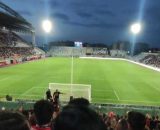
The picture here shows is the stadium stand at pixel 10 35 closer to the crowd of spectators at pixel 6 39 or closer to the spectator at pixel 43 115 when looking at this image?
the crowd of spectators at pixel 6 39

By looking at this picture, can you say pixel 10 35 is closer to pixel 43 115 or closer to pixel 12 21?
pixel 12 21

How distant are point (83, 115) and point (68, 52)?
136482mm

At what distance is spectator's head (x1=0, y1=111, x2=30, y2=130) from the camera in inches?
111

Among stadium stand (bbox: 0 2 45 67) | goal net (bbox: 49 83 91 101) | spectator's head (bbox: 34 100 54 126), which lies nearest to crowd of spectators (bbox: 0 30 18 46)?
stadium stand (bbox: 0 2 45 67)

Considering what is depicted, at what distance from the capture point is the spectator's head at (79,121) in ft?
9.57

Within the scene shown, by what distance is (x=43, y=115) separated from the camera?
4.98 m

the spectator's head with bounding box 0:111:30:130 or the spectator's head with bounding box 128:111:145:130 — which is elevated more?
the spectator's head with bounding box 0:111:30:130

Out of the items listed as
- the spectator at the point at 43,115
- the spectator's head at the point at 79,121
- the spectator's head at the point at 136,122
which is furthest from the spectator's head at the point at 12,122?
the spectator's head at the point at 136,122

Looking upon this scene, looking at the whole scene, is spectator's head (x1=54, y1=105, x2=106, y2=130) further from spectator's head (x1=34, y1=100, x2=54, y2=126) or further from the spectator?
spectator's head (x1=34, y1=100, x2=54, y2=126)

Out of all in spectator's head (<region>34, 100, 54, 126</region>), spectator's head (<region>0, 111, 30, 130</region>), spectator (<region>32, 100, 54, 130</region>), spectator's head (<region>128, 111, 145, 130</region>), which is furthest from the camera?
spectator's head (<region>128, 111, 145, 130</region>)

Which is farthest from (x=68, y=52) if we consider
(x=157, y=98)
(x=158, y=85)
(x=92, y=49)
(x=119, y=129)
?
(x=119, y=129)

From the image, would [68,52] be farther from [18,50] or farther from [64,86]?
[64,86]

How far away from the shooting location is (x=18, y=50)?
93.4m

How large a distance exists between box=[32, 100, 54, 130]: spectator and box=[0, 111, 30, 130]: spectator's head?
5.29 feet
